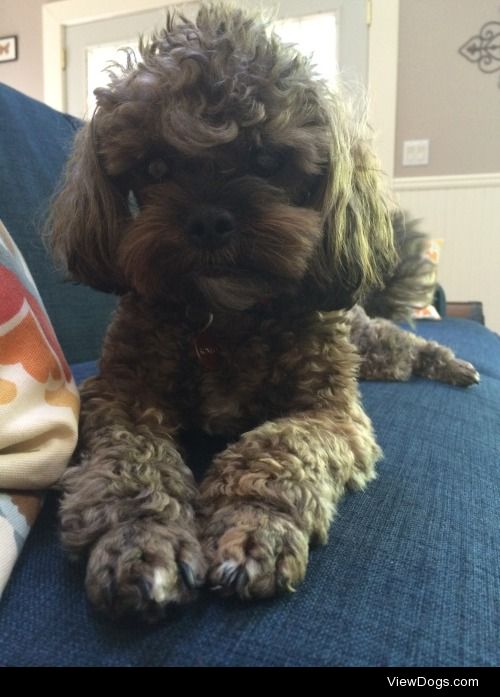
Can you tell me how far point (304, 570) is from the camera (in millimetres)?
639

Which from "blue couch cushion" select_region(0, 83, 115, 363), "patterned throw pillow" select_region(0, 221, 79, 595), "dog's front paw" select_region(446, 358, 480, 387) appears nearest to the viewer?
"patterned throw pillow" select_region(0, 221, 79, 595)

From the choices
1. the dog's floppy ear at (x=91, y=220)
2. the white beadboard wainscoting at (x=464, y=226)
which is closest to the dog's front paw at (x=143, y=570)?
the dog's floppy ear at (x=91, y=220)

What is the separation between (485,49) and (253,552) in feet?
11.3

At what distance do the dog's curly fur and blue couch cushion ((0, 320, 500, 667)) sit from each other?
1.4 inches

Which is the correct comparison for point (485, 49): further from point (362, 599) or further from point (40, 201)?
point (362, 599)

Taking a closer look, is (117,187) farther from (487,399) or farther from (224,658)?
(487,399)

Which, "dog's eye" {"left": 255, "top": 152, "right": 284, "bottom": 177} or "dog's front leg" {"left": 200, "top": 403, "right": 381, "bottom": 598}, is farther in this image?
"dog's eye" {"left": 255, "top": 152, "right": 284, "bottom": 177}

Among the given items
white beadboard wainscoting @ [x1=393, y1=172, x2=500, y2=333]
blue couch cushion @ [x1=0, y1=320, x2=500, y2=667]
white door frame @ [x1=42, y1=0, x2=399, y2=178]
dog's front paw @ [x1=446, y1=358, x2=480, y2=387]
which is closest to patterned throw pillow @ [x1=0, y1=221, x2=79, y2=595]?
blue couch cushion @ [x1=0, y1=320, x2=500, y2=667]

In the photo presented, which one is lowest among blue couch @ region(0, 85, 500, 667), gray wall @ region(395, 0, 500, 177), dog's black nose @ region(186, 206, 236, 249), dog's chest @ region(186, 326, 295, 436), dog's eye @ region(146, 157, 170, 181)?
blue couch @ region(0, 85, 500, 667)

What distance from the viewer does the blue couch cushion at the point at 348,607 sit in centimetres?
A: 52

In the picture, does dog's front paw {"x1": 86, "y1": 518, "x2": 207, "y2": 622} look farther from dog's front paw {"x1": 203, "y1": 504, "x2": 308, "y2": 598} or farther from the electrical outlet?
the electrical outlet

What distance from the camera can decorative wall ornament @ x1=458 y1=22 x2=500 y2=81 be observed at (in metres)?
3.18

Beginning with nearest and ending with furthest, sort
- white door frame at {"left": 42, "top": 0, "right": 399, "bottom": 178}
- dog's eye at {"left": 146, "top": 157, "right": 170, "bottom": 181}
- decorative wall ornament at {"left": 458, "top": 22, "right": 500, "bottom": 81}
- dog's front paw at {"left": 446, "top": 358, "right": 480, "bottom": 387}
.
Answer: dog's eye at {"left": 146, "top": 157, "right": 170, "bottom": 181}, dog's front paw at {"left": 446, "top": 358, "right": 480, "bottom": 387}, decorative wall ornament at {"left": 458, "top": 22, "right": 500, "bottom": 81}, white door frame at {"left": 42, "top": 0, "right": 399, "bottom": 178}

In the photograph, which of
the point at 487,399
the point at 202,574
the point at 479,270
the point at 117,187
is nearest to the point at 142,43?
the point at 117,187
